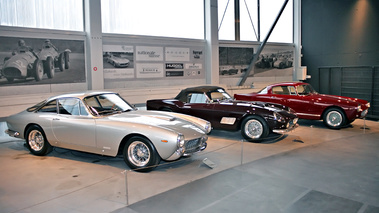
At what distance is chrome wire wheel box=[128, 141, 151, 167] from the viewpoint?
5586mm

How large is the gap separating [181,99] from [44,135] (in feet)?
12.5

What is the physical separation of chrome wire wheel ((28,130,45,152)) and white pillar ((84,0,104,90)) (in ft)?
19.4

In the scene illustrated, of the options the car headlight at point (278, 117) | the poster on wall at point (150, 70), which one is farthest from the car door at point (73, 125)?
the poster on wall at point (150, 70)

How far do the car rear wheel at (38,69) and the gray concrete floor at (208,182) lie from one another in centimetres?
436

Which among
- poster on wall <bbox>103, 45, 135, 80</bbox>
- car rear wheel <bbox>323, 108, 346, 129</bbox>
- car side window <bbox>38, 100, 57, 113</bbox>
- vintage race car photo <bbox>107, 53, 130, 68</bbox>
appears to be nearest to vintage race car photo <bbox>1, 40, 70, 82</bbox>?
poster on wall <bbox>103, 45, 135, 80</bbox>

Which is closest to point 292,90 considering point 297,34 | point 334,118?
point 334,118

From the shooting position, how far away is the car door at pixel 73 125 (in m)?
5.99

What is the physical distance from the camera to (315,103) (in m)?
10.1

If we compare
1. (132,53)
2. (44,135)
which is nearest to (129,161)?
(44,135)

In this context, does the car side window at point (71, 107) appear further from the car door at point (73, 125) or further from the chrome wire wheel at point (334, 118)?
the chrome wire wheel at point (334, 118)

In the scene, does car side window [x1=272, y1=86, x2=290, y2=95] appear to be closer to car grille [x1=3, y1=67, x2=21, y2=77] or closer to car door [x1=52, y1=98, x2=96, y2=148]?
car door [x1=52, y1=98, x2=96, y2=148]

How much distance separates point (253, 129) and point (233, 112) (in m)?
0.64

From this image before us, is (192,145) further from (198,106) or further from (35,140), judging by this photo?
(35,140)

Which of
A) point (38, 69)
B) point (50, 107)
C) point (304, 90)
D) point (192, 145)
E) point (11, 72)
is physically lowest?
point (192, 145)
